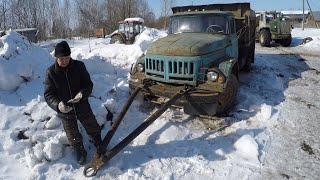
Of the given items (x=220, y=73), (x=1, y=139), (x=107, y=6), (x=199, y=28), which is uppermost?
(x=107, y=6)

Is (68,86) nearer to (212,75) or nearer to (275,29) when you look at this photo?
(212,75)

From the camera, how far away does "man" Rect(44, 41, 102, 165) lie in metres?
4.27

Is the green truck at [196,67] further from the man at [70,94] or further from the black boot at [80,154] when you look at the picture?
the black boot at [80,154]

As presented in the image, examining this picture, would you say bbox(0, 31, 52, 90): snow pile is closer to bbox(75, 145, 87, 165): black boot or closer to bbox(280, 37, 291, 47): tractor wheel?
bbox(75, 145, 87, 165): black boot

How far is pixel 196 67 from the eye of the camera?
5.85m

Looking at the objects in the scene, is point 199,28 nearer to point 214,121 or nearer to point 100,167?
point 214,121

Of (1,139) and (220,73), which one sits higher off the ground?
(220,73)

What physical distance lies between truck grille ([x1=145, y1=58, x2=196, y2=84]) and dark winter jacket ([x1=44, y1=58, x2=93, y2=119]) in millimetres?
1869

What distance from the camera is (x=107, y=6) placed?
1713 inches

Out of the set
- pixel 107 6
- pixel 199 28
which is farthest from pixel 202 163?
pixel 107 6

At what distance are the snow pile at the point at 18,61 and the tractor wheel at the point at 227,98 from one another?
143 inches

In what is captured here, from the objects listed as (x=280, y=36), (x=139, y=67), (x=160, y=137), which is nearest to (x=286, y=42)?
(x=280, y=36)

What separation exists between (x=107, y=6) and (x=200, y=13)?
A: 125 feet

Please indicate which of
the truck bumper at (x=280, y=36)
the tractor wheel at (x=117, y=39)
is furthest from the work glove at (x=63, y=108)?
the tractor wheel at (x=117, y=39)
